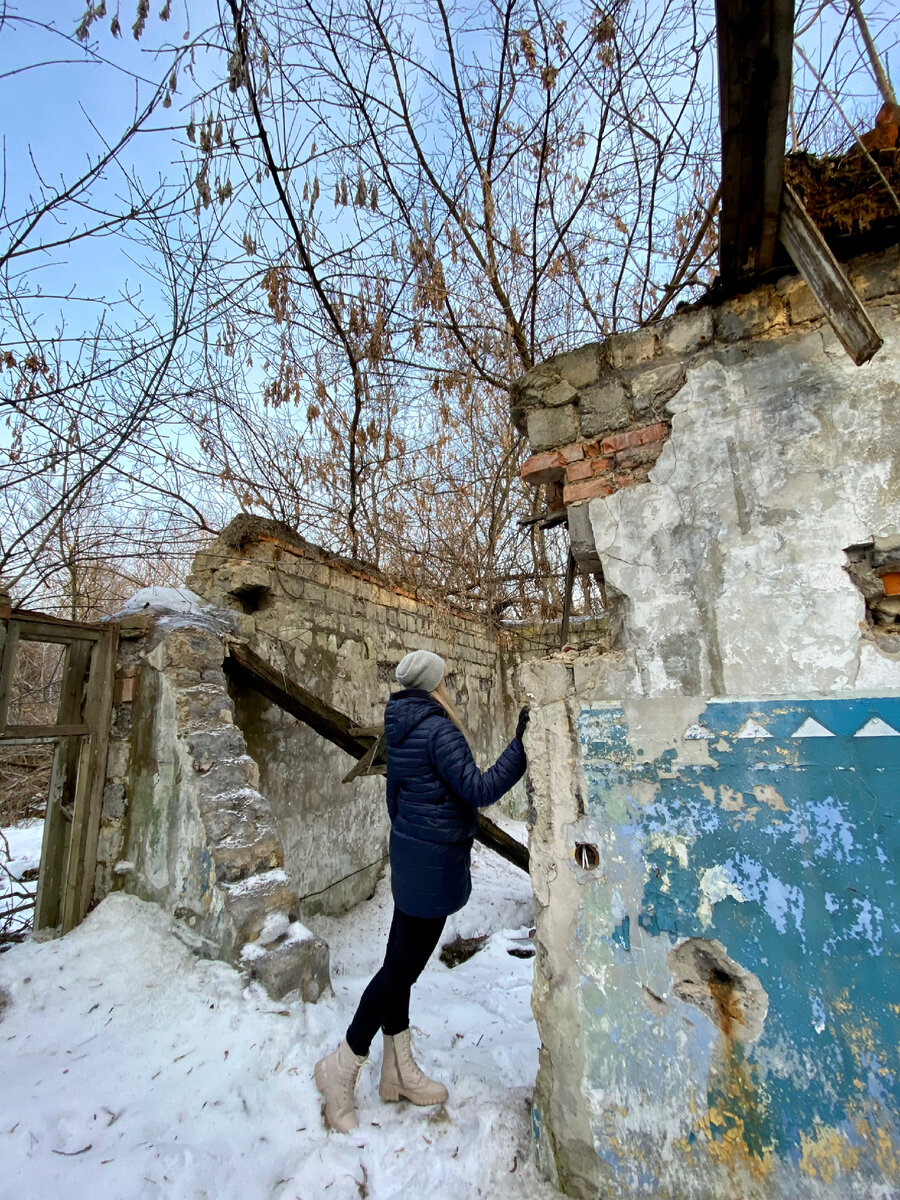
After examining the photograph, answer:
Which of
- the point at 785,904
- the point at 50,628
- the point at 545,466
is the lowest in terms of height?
the point at 785,904

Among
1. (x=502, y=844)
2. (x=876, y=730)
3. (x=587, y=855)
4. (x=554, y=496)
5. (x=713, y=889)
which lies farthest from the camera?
(x=502, y=844)

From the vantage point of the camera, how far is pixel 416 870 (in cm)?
198

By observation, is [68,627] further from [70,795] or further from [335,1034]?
[335,1034]

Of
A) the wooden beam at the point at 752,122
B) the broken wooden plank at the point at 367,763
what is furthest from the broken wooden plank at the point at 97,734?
the wooden beam at the point at 752,122

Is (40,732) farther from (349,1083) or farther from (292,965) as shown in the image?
(349,1083)

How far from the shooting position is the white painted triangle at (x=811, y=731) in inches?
64.3

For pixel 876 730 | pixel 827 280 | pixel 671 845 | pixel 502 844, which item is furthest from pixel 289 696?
pixel 827 280

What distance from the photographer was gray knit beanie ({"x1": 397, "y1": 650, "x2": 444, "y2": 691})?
2211 millimetres

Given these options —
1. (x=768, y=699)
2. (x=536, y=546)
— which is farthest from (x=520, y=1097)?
(x=536, y=546)

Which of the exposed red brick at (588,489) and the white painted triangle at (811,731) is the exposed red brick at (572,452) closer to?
the exposed red brick at (588,489)

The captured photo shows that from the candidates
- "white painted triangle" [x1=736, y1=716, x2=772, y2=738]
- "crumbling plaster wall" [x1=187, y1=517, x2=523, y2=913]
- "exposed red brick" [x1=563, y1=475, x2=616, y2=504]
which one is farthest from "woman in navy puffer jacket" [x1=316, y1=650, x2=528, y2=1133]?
"crumbling plaster wall" [x1=187, y1=517, x2=523, y2=913]

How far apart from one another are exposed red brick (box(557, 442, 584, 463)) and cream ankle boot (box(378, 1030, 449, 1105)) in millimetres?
2179

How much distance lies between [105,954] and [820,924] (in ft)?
9.48

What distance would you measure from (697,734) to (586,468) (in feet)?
3.28
